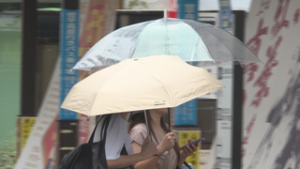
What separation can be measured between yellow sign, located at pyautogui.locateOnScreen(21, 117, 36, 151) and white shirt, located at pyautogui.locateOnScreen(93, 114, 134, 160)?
235 cm

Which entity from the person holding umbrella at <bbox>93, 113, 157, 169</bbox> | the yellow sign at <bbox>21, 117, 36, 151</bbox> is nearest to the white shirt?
the person holding umbrella at <bbox>93, 113, 157, 169</bbox>

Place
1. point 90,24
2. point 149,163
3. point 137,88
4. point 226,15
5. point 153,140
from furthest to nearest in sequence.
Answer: point 90,24, point 226,15, point 153,140, point 149,163, point 137,88

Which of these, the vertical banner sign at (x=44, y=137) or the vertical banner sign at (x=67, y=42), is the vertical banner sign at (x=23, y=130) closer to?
the vertical banner sign at (x=44, y=137)

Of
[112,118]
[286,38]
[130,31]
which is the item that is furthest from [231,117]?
[112,118]

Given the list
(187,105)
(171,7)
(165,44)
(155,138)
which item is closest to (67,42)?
(187,105)

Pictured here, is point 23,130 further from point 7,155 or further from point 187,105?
point 187,105

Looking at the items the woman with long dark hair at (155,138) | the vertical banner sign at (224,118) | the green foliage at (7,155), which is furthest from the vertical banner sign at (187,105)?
the green foliage at (7,155)

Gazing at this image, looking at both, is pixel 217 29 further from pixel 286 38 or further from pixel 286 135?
pixel 286 135

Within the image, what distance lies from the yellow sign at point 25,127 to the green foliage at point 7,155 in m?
0.93

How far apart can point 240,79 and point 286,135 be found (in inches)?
32.1

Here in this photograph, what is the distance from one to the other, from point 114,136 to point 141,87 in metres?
0.41

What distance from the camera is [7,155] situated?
209 inches

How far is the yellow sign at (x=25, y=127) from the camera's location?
4.46 metres

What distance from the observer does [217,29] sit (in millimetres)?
3094
